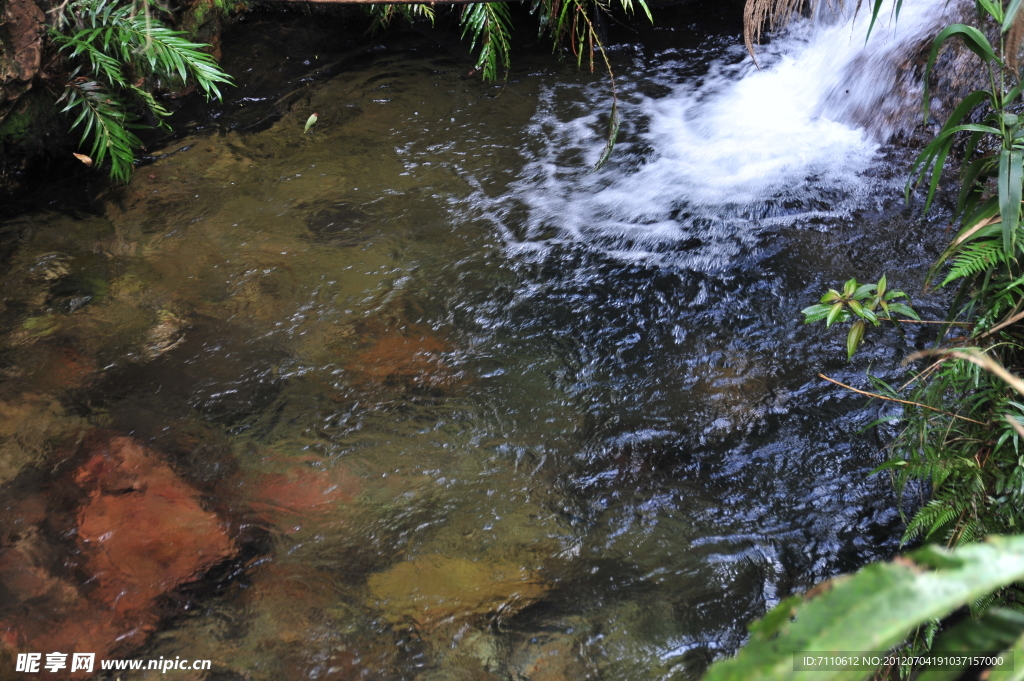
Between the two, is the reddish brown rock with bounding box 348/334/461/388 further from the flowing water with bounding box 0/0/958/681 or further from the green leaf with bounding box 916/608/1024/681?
the green leaf with bounding box 916/608/1024/681

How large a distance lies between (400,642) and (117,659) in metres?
0.75

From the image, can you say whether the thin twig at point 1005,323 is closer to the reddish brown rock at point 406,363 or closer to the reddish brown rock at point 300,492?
the reddish brown rock at point 406,363

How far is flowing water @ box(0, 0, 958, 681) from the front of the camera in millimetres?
Answer: 1789

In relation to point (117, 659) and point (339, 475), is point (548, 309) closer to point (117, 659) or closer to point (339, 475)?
point (339, 475)

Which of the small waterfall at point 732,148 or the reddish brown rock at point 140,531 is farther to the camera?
the small waterfall at point 732,148

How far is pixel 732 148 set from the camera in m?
3.77

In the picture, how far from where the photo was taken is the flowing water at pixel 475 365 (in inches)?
70.4

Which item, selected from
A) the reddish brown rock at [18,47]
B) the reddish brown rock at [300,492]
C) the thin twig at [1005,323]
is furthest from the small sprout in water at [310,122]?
Answer: the thin twig at [1005,323]

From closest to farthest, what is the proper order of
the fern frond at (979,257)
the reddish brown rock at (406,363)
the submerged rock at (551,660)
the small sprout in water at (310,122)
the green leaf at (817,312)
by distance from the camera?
the fern frond at (979,257), the submerged rock at (551,660), the green leaf at (817,312), the reddish brown rock at (406,363), the small sprout in water at (310,122)

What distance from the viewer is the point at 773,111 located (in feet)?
13.5

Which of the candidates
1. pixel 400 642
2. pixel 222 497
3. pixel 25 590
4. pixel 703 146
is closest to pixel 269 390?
pixel 222 497

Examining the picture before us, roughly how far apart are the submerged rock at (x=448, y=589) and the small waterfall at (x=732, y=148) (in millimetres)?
1716

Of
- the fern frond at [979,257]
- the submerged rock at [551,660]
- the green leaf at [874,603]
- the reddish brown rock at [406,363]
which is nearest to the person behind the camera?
the green leaf at [874,603]

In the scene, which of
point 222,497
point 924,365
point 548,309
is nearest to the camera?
point 222,497
